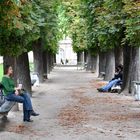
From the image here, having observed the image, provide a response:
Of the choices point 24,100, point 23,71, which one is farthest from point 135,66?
point 24,100

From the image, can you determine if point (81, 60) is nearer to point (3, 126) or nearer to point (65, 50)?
point (65, 50)

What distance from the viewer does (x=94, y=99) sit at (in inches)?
874

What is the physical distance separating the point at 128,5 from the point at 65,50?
112 meters

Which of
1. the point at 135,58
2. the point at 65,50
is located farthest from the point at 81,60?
the point at 135,58

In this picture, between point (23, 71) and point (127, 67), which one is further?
point (127, 67)

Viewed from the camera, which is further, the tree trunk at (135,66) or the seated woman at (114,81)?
the seated woman at (114,81)

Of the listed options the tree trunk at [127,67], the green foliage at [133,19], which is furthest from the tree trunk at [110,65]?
the green foliage at [133,19]

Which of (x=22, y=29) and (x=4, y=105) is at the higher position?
(x=22, y=29)

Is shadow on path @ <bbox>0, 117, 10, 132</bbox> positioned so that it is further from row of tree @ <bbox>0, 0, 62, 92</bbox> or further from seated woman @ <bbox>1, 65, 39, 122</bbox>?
row of tree @ <bbox>0, 0, 62, 92</bbox>

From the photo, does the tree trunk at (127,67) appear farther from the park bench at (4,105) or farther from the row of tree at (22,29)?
the park bench at (4,105)

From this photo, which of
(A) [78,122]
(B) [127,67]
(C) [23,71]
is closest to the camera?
(A) [78,122]

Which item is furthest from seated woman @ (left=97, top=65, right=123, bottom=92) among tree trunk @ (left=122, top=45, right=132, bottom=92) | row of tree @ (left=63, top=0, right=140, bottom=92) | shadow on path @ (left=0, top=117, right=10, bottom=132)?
shadow on path @ (left=0, top=117, right=10, bottom=132)

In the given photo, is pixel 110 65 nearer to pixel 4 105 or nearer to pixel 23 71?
pixel 23 71

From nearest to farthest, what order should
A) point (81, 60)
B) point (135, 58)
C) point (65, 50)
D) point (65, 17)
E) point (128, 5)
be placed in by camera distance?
1. point (128, 5)
2. point (135, 58)
3. point (65, 17)
4. point (81, 60)
5. point (65, 50)
